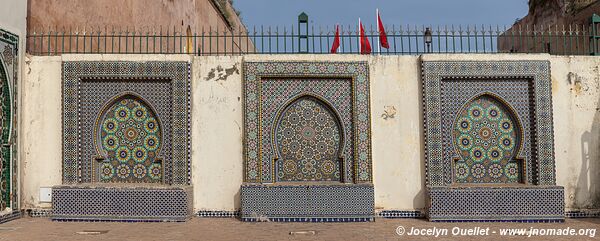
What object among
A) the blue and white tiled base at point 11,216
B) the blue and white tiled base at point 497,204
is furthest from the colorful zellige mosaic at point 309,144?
the blue and white tiled base at point 11,216

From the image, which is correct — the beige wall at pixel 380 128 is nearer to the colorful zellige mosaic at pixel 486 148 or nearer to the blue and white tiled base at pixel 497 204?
the blue and white tiled base at pixel 497 204

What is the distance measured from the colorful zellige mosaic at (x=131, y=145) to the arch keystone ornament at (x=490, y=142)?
12.7 feet

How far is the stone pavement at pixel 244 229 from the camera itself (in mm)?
5750

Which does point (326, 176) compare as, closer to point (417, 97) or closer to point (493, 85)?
point (417, 97)

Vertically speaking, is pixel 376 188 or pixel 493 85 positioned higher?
pixel 493 85

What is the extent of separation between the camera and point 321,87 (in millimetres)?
7004

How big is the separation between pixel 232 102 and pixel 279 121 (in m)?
0.72

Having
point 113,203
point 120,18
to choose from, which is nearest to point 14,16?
point 113,203

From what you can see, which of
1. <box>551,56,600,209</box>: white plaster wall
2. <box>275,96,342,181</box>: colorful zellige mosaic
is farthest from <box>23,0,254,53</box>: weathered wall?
<box>551,56,600,209</box>: white plaster wall

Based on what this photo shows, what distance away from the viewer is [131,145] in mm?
7016

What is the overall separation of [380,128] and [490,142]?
1.59 m

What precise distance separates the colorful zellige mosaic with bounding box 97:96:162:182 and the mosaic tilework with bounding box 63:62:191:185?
0.51ft

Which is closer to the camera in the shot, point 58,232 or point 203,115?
point 58,232

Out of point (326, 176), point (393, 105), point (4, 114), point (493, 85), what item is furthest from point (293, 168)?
point (4, 114)
